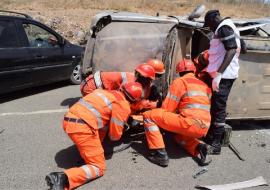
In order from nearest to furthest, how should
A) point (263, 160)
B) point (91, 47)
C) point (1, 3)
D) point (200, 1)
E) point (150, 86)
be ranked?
point (263, 160)
point (150, 86)
point (91, 47)
point (1, 3)
point (200, 1)

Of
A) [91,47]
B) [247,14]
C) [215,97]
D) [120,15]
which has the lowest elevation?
[247,14]

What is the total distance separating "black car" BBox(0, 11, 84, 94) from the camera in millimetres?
6609

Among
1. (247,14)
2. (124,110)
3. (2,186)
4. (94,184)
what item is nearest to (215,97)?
(124,110)

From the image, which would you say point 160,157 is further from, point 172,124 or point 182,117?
point 182,117

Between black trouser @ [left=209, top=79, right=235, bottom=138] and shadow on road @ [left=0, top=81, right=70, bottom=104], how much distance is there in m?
4.15

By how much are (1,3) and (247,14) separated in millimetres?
15041

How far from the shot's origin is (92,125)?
3.82m

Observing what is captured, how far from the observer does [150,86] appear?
16.5ft

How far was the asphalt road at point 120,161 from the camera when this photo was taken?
3.97 metres

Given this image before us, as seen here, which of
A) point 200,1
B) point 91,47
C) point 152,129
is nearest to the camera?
point 152,129

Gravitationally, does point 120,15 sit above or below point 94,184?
above

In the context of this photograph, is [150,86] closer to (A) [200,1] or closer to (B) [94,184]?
(B) [94,184]

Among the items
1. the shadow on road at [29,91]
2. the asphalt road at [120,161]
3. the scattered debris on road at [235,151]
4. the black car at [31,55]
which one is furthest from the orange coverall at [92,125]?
the shadow on road at [29,91]

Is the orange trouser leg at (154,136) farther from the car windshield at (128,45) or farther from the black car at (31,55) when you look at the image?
the black car at (31,55)
